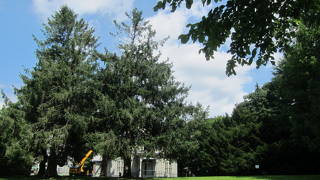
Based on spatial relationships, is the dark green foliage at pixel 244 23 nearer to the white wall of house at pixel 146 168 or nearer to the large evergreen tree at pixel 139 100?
the large evergreen tree at pixel 139 100

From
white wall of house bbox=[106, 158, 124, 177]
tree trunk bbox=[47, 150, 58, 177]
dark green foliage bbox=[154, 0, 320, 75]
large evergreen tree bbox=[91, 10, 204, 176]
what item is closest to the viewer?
dark green foliage bbox=[154, 0, 320, 75]

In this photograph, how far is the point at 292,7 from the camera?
4938 mm

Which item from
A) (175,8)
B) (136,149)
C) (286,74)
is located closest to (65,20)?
(136,149)

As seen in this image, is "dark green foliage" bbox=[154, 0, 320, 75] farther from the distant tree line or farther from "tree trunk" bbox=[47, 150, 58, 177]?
"tree trunk" bbox=[47, 150, 58, 177]

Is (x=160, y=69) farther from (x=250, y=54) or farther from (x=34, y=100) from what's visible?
(x=250, y=54)

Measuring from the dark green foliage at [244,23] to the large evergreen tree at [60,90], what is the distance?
22.1 m

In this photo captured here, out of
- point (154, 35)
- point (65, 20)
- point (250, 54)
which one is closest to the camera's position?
point (250, 54)

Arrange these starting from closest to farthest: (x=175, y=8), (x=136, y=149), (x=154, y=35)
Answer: (x=175, y=8)
(x=136, y=149)
(x=154, y=35)

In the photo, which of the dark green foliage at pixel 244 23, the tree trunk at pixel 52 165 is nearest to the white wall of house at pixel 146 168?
the tree trunk at pixel 52 165

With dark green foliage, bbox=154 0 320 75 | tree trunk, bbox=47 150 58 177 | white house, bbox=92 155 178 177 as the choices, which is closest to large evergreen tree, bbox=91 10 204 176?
tree trunk, bbox=47 150 58 177

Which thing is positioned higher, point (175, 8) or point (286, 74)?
point (286, 74)

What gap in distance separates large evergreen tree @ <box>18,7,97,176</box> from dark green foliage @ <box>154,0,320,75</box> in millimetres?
22143

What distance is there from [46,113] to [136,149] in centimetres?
854

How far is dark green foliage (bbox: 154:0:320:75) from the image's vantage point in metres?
4.58
